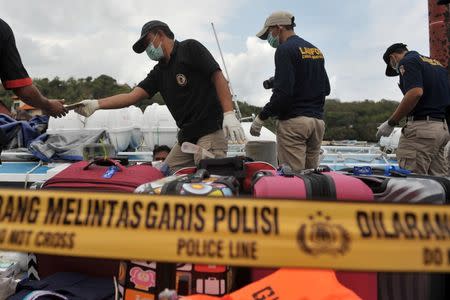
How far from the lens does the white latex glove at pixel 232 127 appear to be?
310cm

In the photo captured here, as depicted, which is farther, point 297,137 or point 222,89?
point 297,137

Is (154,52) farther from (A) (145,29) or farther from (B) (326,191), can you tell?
(B) (326,191)

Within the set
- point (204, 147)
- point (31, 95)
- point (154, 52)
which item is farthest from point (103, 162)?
point (154, 52)

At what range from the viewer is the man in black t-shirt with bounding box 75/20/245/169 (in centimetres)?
317

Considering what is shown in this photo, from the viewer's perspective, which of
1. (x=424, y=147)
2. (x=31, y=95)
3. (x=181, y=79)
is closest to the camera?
(x=31, y=95)

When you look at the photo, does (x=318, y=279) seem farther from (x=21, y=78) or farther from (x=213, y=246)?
(x=21, y=78)

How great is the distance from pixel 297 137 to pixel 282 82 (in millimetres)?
482

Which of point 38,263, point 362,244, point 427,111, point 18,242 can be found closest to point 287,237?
point 362,244

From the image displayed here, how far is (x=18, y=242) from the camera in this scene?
1.38m

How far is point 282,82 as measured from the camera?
327cm

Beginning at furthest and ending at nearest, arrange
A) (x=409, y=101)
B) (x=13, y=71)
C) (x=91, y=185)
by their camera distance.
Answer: (x=409, y=101) < (x=13, y=71) < (x=91, y=185)

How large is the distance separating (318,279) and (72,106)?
2.74 m

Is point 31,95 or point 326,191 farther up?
point 31,95

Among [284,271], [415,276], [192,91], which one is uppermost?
[192,91]
